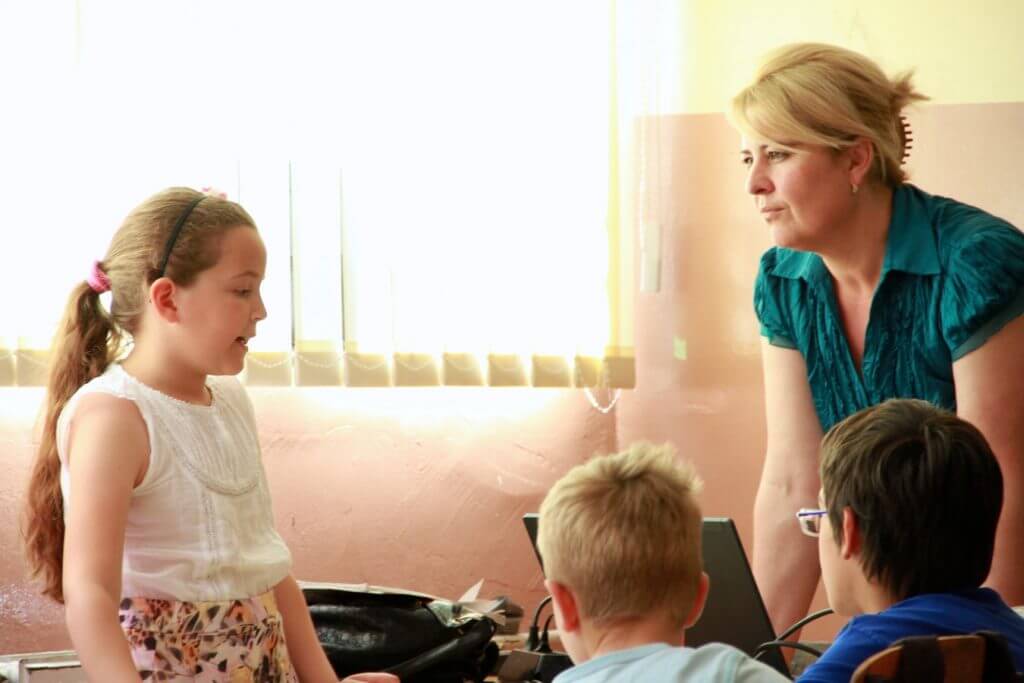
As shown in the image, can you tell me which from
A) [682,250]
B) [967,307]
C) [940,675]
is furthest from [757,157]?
[940,675]

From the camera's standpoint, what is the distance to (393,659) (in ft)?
6.15

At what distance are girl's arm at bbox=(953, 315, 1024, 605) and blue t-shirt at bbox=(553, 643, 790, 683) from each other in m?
0.71

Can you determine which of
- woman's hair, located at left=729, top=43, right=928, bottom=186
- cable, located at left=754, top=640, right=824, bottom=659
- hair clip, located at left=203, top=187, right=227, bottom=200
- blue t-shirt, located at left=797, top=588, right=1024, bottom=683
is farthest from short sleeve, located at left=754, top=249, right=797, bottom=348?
hair clip, located at left=203, top=187, right=227, bottom=200

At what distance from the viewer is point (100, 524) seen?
58.4 inches

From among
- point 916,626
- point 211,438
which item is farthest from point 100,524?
point 916,626

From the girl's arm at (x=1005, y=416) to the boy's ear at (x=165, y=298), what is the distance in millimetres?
1052

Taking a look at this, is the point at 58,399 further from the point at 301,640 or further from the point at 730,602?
the point at 730,602

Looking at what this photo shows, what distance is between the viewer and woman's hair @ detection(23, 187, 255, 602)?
1655mm

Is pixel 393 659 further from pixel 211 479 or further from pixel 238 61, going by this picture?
pixel 238 61

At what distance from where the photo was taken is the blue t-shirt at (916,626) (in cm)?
121

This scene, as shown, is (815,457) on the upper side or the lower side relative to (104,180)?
lower

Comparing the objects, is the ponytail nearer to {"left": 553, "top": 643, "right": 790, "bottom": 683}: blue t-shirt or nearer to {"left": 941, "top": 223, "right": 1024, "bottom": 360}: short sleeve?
{"left": 553, "top": 643, "right": 790, "bottom": 683}: blue t-shirt

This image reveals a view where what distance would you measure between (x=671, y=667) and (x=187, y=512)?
2.35 feet

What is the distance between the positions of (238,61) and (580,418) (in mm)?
969
